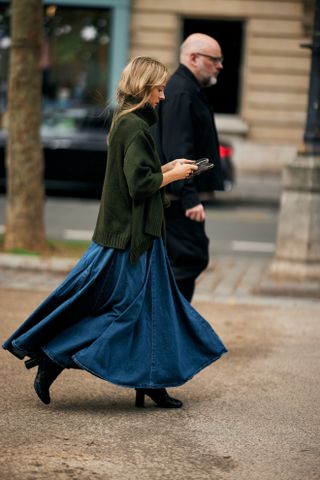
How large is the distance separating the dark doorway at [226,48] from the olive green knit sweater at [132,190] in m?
15.6

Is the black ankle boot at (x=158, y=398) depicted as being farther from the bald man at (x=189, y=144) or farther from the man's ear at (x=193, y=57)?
the man's ear at (x=193, y=57)

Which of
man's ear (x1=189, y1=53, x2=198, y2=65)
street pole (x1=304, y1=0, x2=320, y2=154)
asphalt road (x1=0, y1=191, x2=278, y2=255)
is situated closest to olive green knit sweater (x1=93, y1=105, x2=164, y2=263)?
man's ear (x1=189, y1=53, x2=198, y2=65)

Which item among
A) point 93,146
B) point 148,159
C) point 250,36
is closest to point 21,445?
point 148,159

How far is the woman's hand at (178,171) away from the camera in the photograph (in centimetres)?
467

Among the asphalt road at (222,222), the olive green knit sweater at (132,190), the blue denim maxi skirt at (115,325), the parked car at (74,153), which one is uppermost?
the olive green knit sweater at (132,190)

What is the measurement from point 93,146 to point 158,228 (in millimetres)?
10471

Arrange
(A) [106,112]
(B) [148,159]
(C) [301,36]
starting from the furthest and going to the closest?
(C) [301,36] → (A) [106,112] → (B) [148,159]

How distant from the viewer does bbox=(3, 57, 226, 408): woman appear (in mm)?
4613

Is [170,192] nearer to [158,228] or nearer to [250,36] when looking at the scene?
[158,228]

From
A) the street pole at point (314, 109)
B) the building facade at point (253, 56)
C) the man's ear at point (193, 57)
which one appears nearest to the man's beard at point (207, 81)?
the man's ear at point (193, 57)

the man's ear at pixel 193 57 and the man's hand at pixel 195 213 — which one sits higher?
the man's ear at pixel 193 57

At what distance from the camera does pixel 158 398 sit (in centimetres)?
489

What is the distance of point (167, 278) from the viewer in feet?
15.7

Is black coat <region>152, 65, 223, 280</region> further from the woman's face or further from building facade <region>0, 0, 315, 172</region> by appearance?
building facade <region>0, 0, 315, 172</region>
